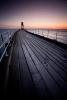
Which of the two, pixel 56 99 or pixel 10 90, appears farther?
pixel 10 90

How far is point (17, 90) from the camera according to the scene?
1.68 meters

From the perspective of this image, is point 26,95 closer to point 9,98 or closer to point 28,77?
point 9,98

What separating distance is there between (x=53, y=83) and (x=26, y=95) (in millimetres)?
645

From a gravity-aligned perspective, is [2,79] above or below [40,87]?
above

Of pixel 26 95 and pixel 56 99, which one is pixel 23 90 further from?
pixel 56 99

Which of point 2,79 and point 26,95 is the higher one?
point 2,79

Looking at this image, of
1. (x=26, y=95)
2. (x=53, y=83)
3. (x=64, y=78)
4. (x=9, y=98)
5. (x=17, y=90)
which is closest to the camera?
(x=9, y=98)

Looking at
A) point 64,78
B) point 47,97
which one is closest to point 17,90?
point 47,97

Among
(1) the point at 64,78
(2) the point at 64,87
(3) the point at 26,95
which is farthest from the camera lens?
(1) the point at 64,78

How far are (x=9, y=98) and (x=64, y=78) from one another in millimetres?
1288

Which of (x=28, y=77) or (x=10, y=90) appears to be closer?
(x=10, y=90)

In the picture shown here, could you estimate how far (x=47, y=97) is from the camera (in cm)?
151

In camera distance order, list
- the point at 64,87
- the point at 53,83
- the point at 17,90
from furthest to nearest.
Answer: the point at 53,83 → the point at 64,87 → the point at 17,90

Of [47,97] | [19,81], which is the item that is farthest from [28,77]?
[47,97]
